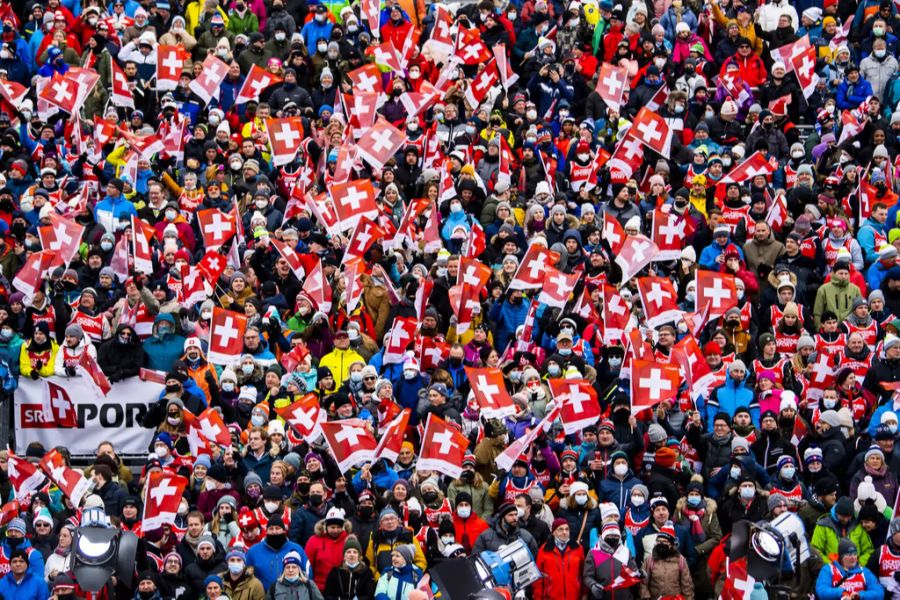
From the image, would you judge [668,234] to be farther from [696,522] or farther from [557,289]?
[696,522]

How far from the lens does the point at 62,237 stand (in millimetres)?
27938

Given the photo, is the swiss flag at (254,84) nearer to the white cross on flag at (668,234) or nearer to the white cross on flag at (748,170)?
the white cross on flag at (668,234)

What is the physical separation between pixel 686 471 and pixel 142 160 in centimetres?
900

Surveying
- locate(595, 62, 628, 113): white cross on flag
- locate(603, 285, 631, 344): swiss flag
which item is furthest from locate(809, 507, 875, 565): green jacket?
locate(595, 62, 628, 113): white cross on flag

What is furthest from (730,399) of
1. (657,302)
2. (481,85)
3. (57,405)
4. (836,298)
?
(481,85)

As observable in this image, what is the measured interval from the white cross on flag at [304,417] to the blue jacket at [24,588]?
3114 mm

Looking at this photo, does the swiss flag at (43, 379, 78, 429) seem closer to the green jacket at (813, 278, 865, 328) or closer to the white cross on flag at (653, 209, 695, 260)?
the white cross on flag at (653, 209, 695, 260)

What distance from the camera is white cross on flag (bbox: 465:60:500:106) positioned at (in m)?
32.0

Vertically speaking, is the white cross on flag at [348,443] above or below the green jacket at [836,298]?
below

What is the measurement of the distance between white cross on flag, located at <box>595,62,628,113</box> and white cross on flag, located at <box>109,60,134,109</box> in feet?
20.0

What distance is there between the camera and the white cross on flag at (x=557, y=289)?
2691cm

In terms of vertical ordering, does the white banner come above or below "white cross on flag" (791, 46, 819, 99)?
below

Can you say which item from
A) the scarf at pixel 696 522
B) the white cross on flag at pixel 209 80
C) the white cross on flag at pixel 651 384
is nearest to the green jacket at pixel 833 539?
the scarf at pixel 696 522

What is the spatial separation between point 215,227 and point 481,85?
5177mm
